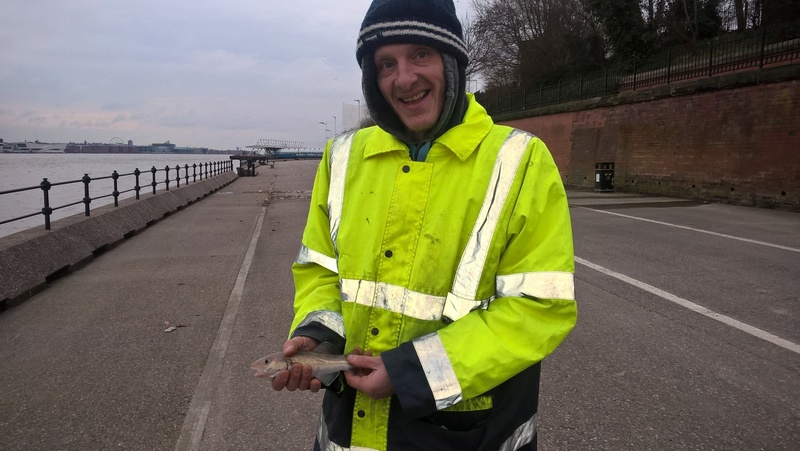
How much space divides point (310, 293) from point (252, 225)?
35.9ft

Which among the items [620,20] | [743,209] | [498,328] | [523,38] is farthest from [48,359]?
[523,38]

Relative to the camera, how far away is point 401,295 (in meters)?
1.63

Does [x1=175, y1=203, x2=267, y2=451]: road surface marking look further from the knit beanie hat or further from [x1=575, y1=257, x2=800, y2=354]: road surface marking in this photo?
[x1=575, y1=257, x2=800, y2=354]: road surface marking

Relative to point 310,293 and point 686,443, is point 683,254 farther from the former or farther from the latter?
point 310,293

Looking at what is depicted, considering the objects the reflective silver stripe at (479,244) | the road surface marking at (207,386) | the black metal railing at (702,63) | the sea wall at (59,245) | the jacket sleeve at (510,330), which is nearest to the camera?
the jacket sleeve at (510,330)

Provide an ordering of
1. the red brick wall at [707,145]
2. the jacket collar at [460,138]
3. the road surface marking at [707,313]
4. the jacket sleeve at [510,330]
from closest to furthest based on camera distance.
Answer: the jacket sleeve at [510,330], the jacket collar at [460,138], the road surface marking at [707,313], the red brick wall at [707,145]

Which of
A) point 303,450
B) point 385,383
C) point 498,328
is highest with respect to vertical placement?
point 498,328

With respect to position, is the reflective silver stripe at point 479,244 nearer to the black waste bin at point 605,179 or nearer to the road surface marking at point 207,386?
the road surface marking at point 207,386

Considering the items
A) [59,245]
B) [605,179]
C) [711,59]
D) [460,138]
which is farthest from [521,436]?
[605,179]

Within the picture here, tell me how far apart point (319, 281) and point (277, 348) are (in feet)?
9.82

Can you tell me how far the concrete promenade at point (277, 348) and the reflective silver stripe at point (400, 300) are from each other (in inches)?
76.6

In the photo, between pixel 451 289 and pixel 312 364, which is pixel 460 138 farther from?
pixel 312 364

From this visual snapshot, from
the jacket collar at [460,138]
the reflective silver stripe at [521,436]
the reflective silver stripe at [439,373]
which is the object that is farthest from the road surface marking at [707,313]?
the reflective silver stripe at [439,373]

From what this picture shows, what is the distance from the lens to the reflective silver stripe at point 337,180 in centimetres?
184
